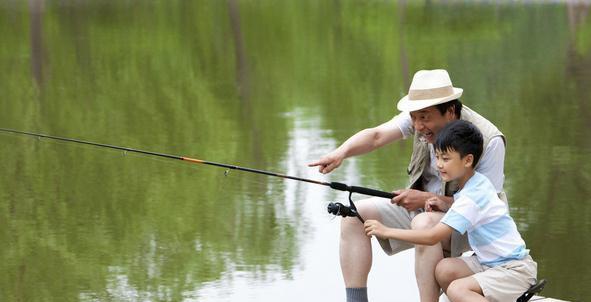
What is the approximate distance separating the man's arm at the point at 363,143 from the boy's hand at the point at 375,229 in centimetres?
51

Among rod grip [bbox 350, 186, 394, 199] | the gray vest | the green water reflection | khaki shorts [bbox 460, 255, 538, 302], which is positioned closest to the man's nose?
the gray vest

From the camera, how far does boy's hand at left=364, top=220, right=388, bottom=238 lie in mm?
3952

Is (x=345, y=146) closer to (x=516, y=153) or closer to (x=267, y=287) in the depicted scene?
(x=267, y=287)

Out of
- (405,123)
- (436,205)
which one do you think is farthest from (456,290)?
(405,123)

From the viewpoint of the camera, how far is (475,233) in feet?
12.7

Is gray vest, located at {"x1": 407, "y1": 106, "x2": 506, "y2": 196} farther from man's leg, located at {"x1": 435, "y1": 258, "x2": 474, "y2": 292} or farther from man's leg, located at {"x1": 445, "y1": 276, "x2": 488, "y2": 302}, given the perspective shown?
man's leg, located at {"x1": 445, "y1": 276, "x2": 488, "y2": 302}

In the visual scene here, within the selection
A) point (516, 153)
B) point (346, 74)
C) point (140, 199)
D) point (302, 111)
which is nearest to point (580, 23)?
point (346, 74)

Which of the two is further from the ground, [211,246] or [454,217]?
[454,217]

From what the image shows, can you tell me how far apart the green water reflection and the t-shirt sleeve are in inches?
66.8

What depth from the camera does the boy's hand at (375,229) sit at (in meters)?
3.95

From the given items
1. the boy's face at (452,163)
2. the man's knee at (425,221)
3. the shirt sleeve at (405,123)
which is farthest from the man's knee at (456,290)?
the shirt sleeve at (405,123)

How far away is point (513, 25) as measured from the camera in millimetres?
25812

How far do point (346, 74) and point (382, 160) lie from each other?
326 inches

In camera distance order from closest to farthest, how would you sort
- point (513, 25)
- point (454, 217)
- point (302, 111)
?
point (454, 217), point (302, 111), point (513, 25)
